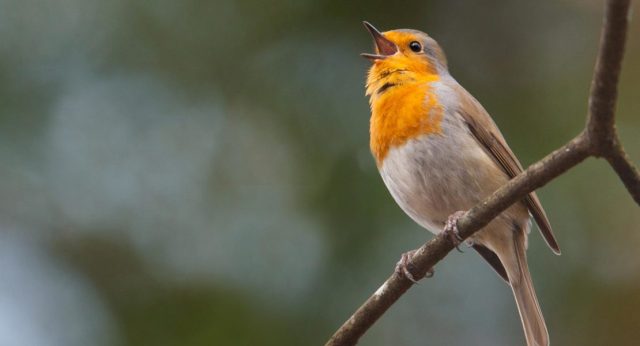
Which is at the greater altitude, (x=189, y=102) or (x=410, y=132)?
(x=189, y=102)

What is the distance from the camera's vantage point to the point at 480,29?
595 centimetres

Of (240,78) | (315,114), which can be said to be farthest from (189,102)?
(315,114)

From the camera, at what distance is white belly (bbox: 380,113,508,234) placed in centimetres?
431

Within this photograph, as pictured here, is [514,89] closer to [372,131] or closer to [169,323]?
[372,131]

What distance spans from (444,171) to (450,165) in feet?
0.13

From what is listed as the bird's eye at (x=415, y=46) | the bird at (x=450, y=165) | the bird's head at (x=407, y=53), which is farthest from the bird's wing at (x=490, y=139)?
the bird's eye at (x=415, y=46)

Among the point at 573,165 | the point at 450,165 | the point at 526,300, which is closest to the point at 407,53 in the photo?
the point at 450,165

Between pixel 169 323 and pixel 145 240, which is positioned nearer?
pixel 169 323

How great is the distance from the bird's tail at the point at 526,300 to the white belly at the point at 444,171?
13.8 inches

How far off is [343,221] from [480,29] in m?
1.60

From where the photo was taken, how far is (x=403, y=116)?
171 inches

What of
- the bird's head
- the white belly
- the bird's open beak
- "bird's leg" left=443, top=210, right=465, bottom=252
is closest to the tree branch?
"bird's leg" left=443, top=210, right=465, bottom=252

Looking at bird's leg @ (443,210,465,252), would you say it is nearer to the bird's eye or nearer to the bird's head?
the bird's head

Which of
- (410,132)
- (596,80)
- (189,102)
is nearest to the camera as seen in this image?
(596,80)
